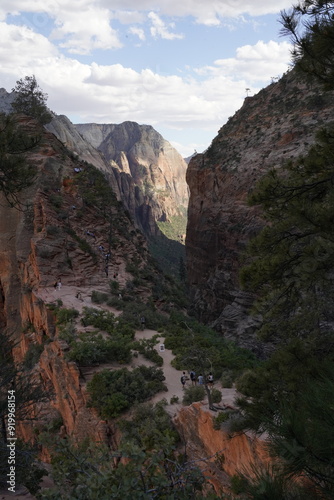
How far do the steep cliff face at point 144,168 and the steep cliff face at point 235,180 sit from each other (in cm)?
6873

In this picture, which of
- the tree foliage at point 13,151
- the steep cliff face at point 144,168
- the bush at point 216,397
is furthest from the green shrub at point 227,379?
the steep cliff face at point 144,168

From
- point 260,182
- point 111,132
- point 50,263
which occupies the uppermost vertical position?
point 111,132

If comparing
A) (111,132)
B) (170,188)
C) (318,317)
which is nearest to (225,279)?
(318,317)

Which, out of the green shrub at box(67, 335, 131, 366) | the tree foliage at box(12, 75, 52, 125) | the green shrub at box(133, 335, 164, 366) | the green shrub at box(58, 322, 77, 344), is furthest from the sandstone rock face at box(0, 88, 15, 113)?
the green shrub at box(67, 335, 131, 366)

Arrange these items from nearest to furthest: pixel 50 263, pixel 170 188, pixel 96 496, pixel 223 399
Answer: pixel 96 496
pixel 223 399
pixel 50 263
pixel 170 188

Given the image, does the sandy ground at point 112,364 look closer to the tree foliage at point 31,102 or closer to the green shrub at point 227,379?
the green shrub at point 227,379

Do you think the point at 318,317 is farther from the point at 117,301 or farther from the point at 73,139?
the point at 73,139

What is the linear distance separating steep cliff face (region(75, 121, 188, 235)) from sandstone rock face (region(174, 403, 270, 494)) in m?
101

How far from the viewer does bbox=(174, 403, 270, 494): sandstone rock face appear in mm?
→ 7438

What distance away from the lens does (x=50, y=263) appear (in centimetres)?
2234

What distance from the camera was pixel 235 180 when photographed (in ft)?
119

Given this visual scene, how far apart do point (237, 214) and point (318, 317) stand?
29039 millimetres

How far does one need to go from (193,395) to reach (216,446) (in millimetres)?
2623

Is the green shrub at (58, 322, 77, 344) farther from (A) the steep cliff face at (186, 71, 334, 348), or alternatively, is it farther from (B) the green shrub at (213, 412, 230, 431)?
(A) the steep cliff face at (186, 71, 334, 348)
